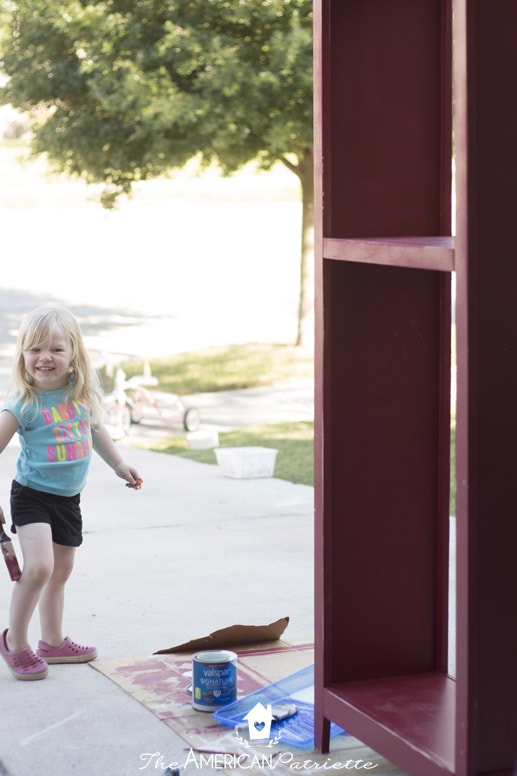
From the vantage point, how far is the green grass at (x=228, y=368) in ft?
47.7

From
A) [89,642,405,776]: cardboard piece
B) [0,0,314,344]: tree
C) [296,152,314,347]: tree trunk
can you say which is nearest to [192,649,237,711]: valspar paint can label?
[89,642,405,776]: cardboard piece

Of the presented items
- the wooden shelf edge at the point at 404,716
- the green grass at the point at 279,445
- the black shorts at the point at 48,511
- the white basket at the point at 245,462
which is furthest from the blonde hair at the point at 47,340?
the green grass at the point at 279,445

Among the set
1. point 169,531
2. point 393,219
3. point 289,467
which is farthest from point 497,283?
point 289,467

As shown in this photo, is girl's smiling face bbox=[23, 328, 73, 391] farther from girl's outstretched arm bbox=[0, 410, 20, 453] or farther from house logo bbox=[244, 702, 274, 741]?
house logo bbox=[244, 702, 274, 741]

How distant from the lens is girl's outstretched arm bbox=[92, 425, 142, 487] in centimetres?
450

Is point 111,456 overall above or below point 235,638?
above

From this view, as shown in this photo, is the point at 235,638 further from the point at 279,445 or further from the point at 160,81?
the point at 160,81

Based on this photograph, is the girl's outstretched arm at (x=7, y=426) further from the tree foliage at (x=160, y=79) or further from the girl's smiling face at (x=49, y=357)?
the tree foliage at (x=160, y=79)

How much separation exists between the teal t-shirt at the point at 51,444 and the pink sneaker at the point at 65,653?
1.81ft

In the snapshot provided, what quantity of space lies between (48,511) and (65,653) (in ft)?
1.72

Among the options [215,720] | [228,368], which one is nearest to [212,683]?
[215,720]

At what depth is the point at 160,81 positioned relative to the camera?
13.3 meters

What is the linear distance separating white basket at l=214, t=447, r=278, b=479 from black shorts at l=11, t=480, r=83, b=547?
3.79 meters

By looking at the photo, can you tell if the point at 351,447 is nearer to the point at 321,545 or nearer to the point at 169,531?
the point at 321,545
